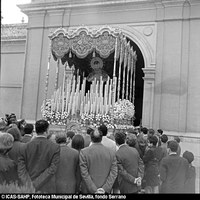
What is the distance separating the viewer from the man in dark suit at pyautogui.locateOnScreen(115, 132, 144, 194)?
473cm

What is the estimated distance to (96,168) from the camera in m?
4.32

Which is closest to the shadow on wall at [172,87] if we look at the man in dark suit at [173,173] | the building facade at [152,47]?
the building facade at [152,47]

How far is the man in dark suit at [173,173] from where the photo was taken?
492cm

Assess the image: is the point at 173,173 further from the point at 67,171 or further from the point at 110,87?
the point at 110,87

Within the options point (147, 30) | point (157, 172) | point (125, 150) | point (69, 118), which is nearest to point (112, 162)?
point (125, 150)

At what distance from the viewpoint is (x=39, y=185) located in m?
4.12

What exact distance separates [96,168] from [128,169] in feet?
2.19

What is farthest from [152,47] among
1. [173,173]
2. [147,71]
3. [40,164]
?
[40,164]

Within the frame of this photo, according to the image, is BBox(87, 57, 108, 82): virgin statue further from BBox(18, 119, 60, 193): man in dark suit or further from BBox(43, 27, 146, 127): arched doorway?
BBox(18, 119, 60, 193): man in dark suit

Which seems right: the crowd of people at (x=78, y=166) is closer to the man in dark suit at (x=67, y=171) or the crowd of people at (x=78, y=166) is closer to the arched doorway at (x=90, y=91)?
the man in dark suit at (x=67, y=171)

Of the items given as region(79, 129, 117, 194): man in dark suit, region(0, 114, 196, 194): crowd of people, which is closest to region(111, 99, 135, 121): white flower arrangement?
region(0, 114, 196, 194): crowd of people

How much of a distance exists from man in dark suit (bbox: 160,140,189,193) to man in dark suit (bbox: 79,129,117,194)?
0.98m

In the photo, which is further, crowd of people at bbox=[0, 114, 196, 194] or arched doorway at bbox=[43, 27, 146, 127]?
arched doorway at bbox=[43, 27, 146, 127]

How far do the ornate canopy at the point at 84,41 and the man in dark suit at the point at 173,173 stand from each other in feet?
22.0
